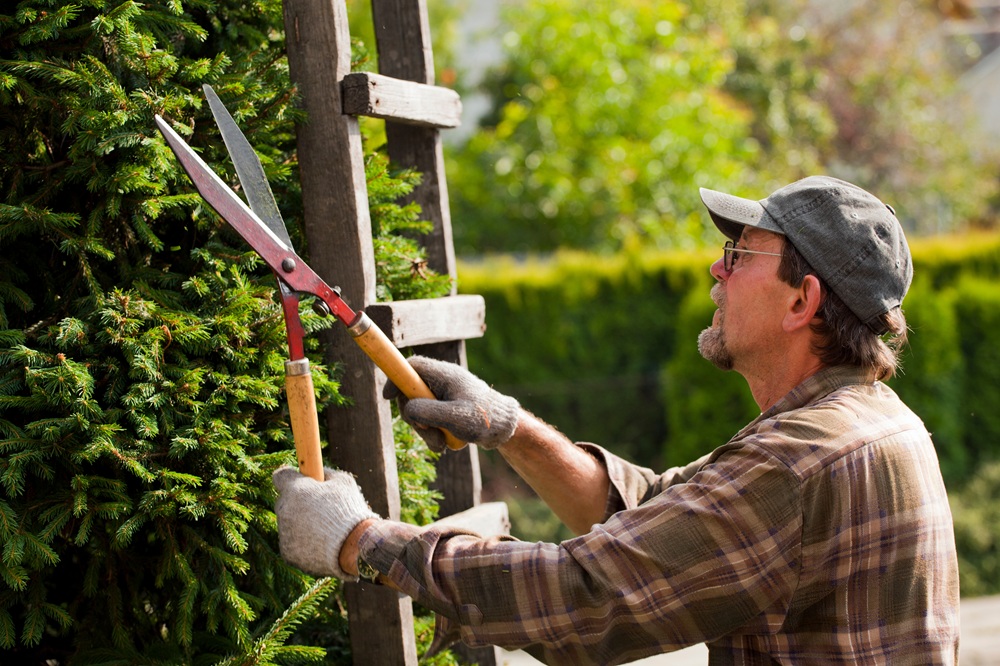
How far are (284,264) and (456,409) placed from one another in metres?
0.48

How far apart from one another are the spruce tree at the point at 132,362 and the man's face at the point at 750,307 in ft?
3.06

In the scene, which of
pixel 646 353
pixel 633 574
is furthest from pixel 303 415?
pixel 646 353

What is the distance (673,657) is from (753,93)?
359 inches

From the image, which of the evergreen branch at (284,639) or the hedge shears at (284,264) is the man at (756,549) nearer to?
the hedge shears at (284,264)

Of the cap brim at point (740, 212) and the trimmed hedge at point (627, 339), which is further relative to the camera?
the trimmed hedge at point (627, 339)

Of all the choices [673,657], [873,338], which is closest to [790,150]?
[673,657]

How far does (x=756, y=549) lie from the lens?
1846 millimetres

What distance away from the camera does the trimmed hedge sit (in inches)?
316

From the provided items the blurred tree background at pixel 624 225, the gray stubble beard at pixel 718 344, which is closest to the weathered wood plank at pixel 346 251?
the gray stubble beard at pixel 718 344

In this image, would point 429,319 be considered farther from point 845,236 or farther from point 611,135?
point 611,135

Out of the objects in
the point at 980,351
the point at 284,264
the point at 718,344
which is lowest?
the point at 980,351

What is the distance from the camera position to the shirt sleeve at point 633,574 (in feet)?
6.06

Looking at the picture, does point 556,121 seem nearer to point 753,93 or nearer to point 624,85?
point 624,85

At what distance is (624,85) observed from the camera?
9.57 m
